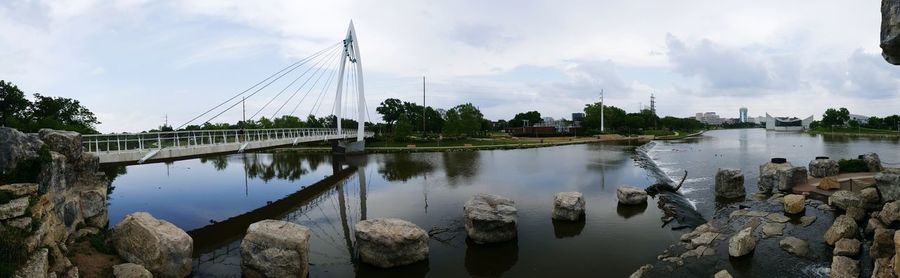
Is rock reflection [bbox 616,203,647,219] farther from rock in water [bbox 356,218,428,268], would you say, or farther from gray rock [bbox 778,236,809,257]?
rock in water [bbox 356,218,428,268]

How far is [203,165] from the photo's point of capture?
6003 centimetres

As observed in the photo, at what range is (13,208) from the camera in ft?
43.6

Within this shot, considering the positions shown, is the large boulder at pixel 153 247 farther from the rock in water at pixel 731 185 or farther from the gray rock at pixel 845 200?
the rock in water at pixel 731 185

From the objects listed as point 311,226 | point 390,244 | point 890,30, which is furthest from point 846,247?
point 311,226

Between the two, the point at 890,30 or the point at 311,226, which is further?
the point at 311,226

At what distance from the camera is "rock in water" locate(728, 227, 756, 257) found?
59.6 feet

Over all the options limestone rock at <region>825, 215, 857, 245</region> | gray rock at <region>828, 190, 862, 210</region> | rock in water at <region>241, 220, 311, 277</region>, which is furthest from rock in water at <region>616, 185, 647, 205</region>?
rock in water at <region>241, 220, 311, 277</region>

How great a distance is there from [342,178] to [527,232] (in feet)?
93.4

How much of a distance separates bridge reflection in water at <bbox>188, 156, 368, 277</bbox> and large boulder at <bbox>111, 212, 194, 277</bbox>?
4.06 ft

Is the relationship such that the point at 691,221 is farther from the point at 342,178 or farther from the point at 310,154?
the point at 310,154

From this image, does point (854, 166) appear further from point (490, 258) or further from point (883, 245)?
point (490, 258)

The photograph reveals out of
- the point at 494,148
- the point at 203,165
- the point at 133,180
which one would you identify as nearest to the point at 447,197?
the point at 133,180

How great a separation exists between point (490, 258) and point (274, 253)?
878 centimetres

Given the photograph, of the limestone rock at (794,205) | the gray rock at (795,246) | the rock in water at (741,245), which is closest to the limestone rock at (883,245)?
the gray rock at (795,246)
